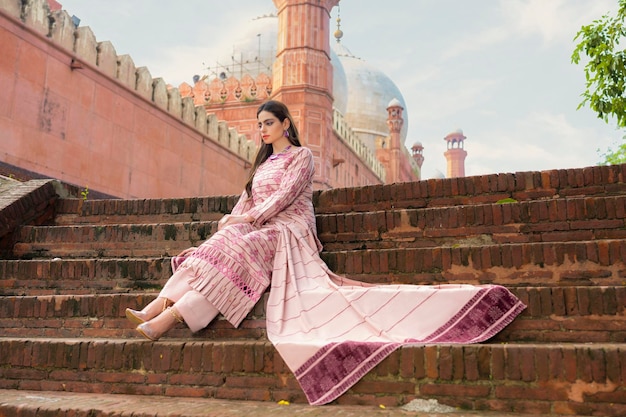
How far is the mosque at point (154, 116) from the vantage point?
30.9 feet

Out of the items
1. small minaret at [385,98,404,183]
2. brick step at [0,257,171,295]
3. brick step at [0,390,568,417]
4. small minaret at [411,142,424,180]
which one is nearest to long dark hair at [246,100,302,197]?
brick step at [0,257,171,295]

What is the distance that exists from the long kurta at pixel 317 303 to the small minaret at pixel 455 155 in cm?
4891

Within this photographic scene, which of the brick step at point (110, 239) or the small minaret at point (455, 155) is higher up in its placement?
the small minaret at point (455, 155)

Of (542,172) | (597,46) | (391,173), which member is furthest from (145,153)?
(391,173)

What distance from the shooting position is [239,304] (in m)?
2.95

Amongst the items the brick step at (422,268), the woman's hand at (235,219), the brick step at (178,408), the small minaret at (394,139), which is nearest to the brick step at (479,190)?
the brick step at (422,268)

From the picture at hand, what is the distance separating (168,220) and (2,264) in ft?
3.80

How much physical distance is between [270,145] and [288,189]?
49 centimetres

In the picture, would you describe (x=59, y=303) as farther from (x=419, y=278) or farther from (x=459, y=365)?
(x=459, y=365)

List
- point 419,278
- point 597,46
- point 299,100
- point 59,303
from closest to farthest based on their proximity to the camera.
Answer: point 419,278
point 59,303
point 597,46
point 299,100

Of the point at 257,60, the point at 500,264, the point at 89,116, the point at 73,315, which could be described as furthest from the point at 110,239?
the point at 257,60

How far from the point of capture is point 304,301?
9.61 feet

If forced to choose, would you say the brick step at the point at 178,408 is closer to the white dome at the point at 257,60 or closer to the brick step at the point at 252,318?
the brick step at the point at 252,318

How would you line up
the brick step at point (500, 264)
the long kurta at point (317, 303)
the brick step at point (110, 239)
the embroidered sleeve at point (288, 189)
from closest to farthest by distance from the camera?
the long kurta at point (317, 303) → the brick step at point (500, 264) → the embroidered sleeve at point (288, 189) → the brick step at point (110, 239)
